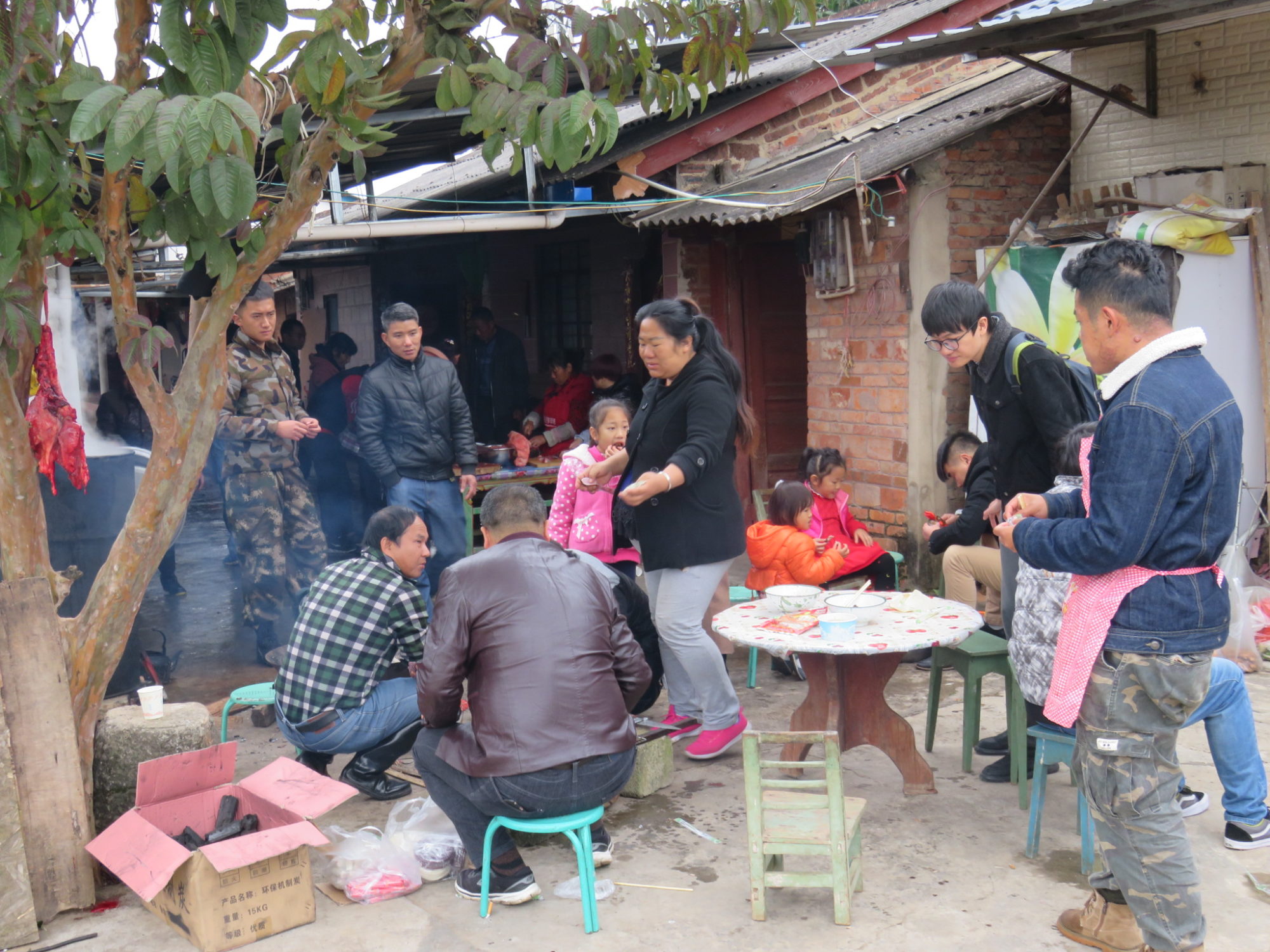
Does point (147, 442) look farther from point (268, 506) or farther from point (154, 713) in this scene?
point (154, 713)

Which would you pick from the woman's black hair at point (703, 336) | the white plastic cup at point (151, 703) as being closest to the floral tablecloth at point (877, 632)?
the woman's black hair at point (703, 336)

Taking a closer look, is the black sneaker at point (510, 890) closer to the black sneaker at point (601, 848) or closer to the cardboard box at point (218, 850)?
the black sneaker at point (601, 848)

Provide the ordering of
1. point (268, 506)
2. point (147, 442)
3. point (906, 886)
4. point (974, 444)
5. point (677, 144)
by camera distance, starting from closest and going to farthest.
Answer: point (906, 886) < point (974, 444) < point (268, 506) < point (677, 144) < point (147, 442)

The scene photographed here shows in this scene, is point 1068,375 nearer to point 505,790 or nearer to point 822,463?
point 822,463

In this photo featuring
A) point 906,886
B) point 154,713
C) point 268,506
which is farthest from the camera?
point 268,506

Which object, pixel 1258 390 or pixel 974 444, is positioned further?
pixel 1258 390

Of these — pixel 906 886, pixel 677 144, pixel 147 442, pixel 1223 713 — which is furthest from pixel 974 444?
pixel 147 442

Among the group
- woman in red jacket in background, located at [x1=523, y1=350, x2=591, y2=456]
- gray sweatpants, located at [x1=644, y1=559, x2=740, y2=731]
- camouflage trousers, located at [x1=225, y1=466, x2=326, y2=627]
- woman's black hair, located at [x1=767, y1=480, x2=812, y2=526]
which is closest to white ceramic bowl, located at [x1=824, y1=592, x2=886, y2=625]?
gray sweatpants, located at [x1=644, y1=559, x2=740, y2=731]

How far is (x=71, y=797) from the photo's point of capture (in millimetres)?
3873

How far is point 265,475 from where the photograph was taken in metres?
6.43

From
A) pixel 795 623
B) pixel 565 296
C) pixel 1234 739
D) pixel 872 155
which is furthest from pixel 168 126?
pixel 565 296

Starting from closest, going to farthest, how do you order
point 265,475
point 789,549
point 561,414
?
point 789,549
point 265,475
point 561,414

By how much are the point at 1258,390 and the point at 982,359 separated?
3.10 m

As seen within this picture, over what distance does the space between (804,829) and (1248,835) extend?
1563 millimetres
